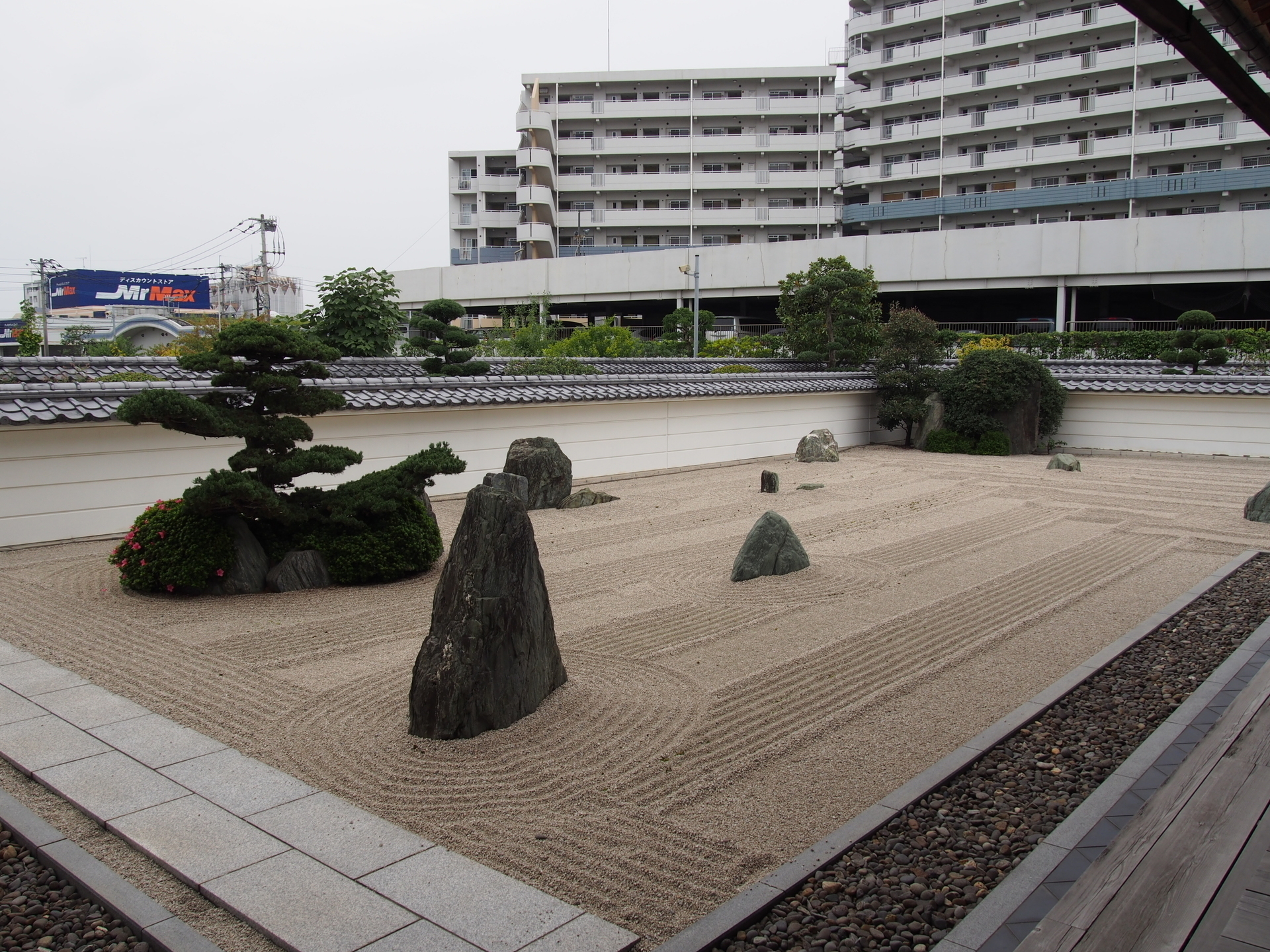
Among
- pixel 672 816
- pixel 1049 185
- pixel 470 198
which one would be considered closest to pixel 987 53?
pixel 1049 185

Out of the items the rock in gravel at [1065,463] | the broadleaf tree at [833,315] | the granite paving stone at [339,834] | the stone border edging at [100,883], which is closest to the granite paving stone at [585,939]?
the granite paving stone at [339,834]

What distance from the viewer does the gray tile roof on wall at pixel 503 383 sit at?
390 inches

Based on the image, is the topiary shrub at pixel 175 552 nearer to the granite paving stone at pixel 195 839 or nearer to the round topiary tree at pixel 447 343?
the granite paving stone at pixel 195 839

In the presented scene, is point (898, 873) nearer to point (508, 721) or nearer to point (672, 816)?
point (672, 816)

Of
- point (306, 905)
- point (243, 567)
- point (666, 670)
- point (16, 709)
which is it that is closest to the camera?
point (306, 905)

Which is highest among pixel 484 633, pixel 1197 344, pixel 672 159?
pixel 672 159

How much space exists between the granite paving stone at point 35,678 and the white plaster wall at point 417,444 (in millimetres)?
4591

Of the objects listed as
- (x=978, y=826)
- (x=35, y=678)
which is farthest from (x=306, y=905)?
(x=35, y=678)

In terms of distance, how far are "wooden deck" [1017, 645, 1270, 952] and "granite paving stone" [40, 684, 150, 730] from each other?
480 centimetres

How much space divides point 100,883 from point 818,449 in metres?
16.7

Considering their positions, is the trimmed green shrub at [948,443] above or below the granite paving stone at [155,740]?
above

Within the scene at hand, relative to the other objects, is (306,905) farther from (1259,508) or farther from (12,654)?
(1259,508)

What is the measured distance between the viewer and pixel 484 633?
5.05 metres

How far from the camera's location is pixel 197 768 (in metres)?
4.50
